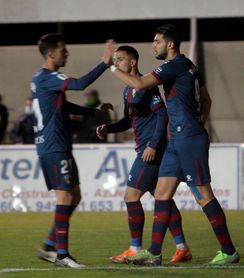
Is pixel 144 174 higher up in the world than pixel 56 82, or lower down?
lower down

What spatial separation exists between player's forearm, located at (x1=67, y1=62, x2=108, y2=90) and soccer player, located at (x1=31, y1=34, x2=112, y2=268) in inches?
8.2

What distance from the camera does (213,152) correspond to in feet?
60.5

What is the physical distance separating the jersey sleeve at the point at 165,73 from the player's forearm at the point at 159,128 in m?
0.75

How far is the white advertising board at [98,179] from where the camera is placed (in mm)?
18312

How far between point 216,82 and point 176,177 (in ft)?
38.4

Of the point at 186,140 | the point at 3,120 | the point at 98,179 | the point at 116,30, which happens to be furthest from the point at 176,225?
the point at 116,30

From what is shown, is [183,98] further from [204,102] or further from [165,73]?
[204,102]

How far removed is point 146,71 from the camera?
68.9 ft

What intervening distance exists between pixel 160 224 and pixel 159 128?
0.96 metres

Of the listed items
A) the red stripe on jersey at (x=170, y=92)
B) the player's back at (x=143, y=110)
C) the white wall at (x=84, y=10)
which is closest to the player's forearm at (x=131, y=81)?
the red stripe on jersey at (x=170, y=92)

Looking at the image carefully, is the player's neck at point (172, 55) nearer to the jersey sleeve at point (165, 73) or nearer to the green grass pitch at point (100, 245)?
the jersey sleeve at point (165, 73)

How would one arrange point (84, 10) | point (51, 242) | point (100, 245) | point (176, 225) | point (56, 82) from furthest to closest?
point (84, 10), point (100, 245), point (176, 225), point (51, 242), point (56, 82)

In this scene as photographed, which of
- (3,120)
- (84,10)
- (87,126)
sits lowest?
(87,126)

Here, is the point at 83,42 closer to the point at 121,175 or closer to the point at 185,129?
the point at 121,175
